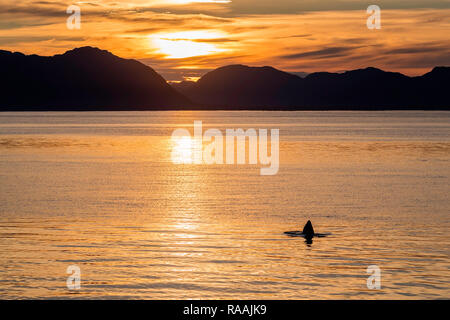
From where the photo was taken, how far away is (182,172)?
61938 millimetres

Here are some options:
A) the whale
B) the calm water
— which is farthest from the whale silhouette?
the calm water

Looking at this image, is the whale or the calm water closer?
the calm water

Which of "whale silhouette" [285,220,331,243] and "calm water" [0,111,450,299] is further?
"whale silhouette" [285,220,331,243]

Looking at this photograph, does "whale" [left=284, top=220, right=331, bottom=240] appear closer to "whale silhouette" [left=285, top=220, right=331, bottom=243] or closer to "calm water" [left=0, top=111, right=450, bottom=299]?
"whale silhouette" [left=285, top=220, right=331, bottom=243]

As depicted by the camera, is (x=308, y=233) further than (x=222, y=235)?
No

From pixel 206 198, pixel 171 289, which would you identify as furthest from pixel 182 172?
pixel 171 289

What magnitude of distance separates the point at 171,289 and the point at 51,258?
6.08 m

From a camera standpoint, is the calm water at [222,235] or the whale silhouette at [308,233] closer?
the calm water at [222,235]

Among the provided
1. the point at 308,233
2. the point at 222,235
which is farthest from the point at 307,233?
the point at 222,235

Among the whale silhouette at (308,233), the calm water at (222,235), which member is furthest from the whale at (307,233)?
the calm water at (222,235)

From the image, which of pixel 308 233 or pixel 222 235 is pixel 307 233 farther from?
pixel 222 235

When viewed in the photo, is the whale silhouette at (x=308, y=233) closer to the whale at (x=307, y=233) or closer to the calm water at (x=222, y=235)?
the whale at (x=307, y=233)
